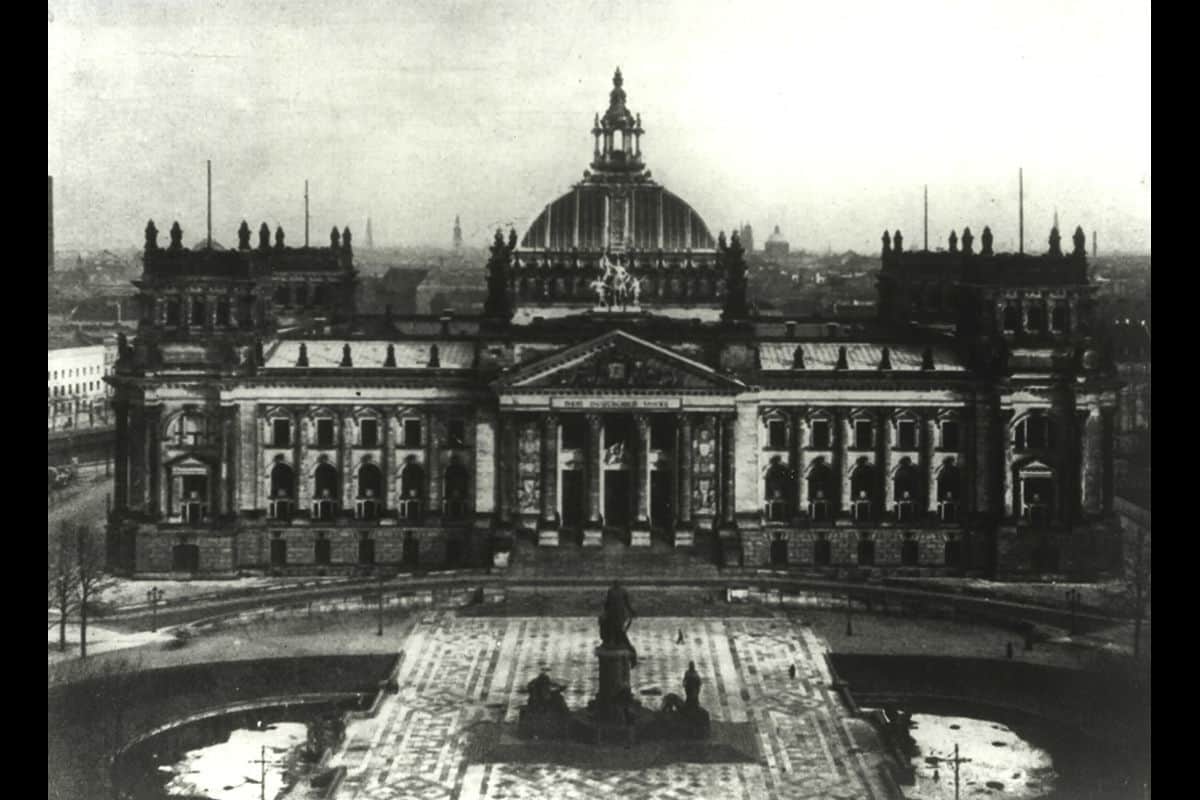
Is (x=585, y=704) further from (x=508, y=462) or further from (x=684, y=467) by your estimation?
(x=508, y=462)

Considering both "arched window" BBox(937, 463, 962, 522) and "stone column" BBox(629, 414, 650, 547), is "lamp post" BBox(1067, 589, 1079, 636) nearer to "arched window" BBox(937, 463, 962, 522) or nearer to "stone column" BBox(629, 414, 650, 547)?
"arched window" BBox(937, 463, 962, 522)

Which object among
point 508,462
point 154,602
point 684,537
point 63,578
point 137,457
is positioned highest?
point 137,457

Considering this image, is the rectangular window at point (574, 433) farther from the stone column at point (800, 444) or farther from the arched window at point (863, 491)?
the arched window at point (863, 491)

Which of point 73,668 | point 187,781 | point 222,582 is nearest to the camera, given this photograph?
point 187,781

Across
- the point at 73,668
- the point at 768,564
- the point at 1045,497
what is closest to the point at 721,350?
the point at 768,564

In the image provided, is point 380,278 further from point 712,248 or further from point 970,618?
point 970,618

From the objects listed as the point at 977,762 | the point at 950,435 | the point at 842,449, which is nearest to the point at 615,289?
the point at 842,449

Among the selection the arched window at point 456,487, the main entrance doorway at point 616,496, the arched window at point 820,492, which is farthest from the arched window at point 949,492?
the arched window at point 456,487
